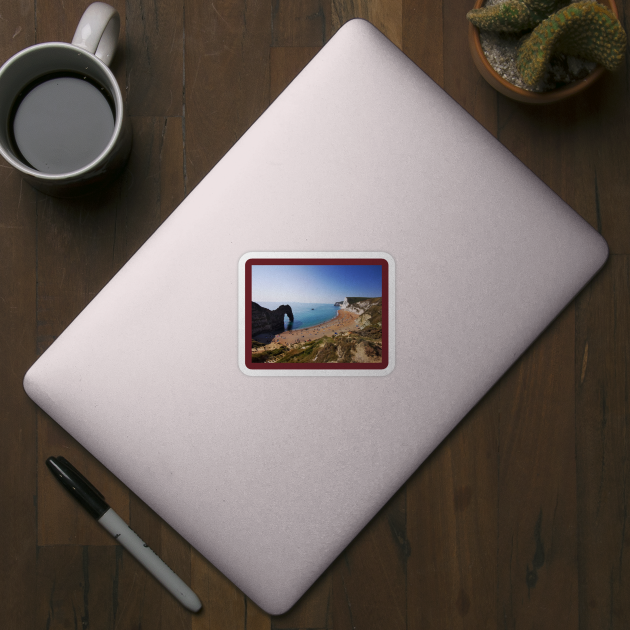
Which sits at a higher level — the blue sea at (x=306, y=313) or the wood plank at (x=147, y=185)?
the wood plank at (x=147, y=185)

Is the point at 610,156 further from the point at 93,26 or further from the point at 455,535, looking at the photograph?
the point at 93,26

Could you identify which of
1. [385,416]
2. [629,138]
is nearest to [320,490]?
[385,416]

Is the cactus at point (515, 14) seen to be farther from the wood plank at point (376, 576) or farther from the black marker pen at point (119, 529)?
the black marker pen at point (119, 529)

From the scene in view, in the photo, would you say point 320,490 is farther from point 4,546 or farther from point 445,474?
point 4,546

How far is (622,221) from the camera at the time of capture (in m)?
0.58

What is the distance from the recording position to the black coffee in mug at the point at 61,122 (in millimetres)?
500

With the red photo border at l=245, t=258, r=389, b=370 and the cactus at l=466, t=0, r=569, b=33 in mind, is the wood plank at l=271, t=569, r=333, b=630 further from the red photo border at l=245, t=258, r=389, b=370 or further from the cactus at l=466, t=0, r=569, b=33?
the cactus at l=466, t=0, r=569, b=33

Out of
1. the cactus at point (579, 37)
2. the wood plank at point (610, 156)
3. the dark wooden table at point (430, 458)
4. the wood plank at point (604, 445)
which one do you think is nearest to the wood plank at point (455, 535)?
the dark wooden table at point (430, 458)

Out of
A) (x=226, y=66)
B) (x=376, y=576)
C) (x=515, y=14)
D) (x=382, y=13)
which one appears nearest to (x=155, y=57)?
(x=226, y=66)

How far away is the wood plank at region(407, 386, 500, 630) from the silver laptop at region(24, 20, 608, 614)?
0.07 metres

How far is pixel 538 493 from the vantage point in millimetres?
572

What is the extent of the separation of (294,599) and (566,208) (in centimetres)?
51

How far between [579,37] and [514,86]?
7 centimetres

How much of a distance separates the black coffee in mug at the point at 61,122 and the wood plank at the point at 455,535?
500mm
